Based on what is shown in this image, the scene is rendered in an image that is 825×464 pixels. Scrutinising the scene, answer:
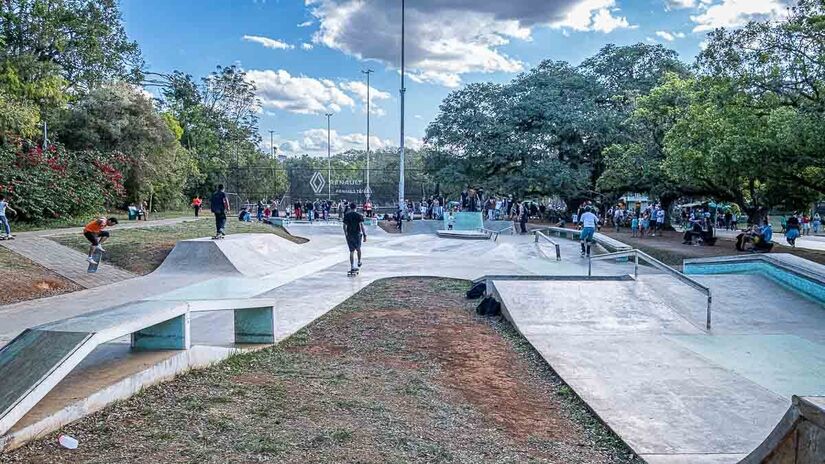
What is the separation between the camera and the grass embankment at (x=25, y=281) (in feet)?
34.8

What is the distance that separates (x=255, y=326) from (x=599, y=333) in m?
4.59

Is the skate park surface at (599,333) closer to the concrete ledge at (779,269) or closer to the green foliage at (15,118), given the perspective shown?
the concrete ledge at (779,269)

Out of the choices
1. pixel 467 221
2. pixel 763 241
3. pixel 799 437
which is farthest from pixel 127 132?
pixel 799 437

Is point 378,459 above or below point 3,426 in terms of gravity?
below

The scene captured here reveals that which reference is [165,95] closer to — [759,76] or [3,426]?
[759,76]

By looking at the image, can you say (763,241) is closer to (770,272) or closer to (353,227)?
(770,272)

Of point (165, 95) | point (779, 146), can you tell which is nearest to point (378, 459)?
point (779, 146)

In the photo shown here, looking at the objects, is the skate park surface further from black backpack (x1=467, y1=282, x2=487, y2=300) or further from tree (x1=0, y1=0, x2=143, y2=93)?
tree (x1=0, y1=0, x2=143, y2=93)

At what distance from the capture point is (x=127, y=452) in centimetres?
346

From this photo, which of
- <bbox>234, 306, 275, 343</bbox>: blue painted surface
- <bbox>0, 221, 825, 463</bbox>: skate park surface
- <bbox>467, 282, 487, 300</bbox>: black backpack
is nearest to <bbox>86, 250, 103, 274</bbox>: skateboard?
<bbox>0, 221, 825, 463</bbox>: skate park surface

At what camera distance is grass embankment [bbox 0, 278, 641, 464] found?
366 centimetres

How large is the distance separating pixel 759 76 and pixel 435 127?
84.1ft

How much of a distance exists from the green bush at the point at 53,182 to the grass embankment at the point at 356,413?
17190mm

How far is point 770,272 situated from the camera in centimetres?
1192
